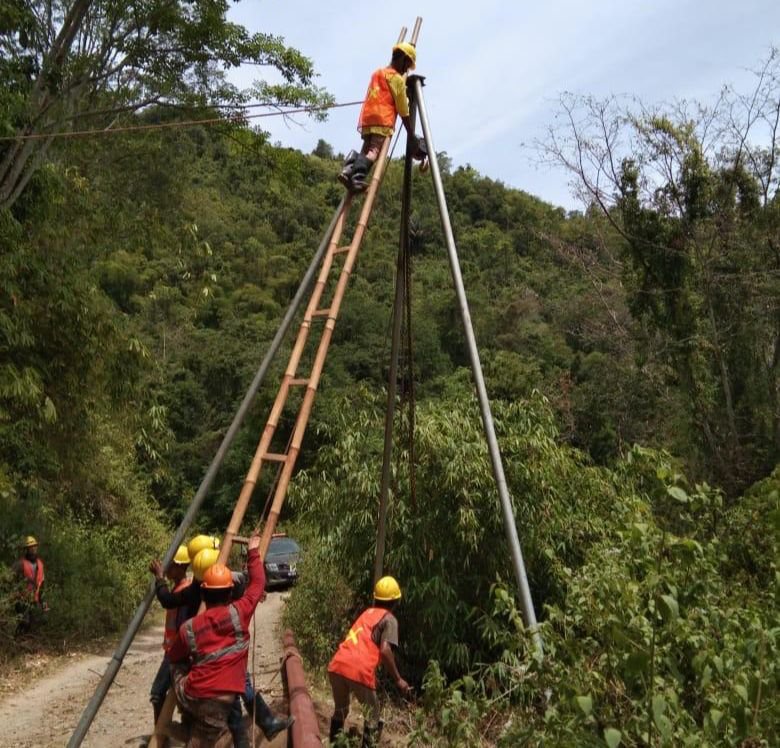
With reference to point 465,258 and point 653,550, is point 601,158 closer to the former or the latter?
point 653,550

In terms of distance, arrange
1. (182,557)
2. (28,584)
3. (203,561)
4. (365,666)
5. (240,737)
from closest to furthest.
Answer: (240,737), (203,561), (365,666), (182,557), (28,584)

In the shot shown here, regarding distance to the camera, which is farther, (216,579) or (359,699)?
(359,699)

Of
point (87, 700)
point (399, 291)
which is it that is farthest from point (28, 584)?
point (399, 291)

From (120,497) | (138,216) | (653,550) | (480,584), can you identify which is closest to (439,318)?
(120,497)

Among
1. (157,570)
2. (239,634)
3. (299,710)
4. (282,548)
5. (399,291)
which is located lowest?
(282,548)

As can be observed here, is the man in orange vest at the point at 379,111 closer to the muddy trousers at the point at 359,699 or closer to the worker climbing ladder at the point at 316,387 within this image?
the worker climbing ladder at the point at 316,387

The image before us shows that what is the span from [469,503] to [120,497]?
12.7 meters

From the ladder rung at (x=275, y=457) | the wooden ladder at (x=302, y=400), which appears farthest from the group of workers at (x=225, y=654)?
the ladder rung at (x=275, y=457)

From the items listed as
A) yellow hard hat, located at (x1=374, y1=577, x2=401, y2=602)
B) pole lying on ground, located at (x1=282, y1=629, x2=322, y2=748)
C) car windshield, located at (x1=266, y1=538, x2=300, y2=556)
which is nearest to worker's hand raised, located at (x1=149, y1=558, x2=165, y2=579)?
pole lying on ground, located at (x1=282, y1=629, x2=322, y2=748)

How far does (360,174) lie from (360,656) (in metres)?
3.49

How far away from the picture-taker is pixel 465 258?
5928cm

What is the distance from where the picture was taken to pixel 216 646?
4156 mm

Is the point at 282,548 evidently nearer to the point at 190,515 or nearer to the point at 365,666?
the point at 365,666

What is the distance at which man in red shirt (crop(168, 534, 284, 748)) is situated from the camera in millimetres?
4160
